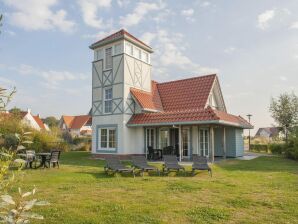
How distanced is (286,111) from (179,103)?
19299 mm

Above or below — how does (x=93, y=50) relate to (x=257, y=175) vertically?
above

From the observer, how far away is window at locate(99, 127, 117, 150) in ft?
69.2

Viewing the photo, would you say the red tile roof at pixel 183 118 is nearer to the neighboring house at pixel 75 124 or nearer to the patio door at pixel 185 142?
the patio door at pixel 185 142

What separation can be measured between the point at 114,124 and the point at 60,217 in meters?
14.6

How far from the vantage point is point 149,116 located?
20328 mm

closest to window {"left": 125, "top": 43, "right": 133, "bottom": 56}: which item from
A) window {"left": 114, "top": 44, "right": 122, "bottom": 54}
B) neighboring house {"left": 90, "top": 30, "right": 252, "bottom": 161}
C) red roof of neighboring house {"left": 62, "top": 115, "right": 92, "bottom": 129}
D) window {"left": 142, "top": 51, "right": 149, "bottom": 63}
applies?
neighboring house {"left": 90, "top": 30, "right": 252, "bottom": 161}

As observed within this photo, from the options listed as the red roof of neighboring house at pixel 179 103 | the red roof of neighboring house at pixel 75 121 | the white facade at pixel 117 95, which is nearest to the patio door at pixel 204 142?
the red roof of neighboring house at pixel 179 103

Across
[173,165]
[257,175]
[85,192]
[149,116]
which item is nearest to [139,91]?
[149,116]

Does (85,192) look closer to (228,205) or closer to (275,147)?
(228,205)

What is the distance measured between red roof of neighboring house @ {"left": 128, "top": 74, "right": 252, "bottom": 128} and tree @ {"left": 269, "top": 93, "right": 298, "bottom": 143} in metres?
14.1

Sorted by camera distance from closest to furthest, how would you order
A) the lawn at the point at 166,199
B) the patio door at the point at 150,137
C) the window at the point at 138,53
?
the lawn at the point at 166,199, the patio door at the point at 150,137, the window at the point at 138,53

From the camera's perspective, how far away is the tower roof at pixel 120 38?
69.1ft

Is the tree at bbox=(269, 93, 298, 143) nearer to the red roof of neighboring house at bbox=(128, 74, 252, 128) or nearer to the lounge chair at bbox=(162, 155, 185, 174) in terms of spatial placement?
the red roof of neighboring house at bbox=(128, 74, 252, 128)

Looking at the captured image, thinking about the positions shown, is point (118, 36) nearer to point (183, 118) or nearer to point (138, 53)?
point (138, 53)
